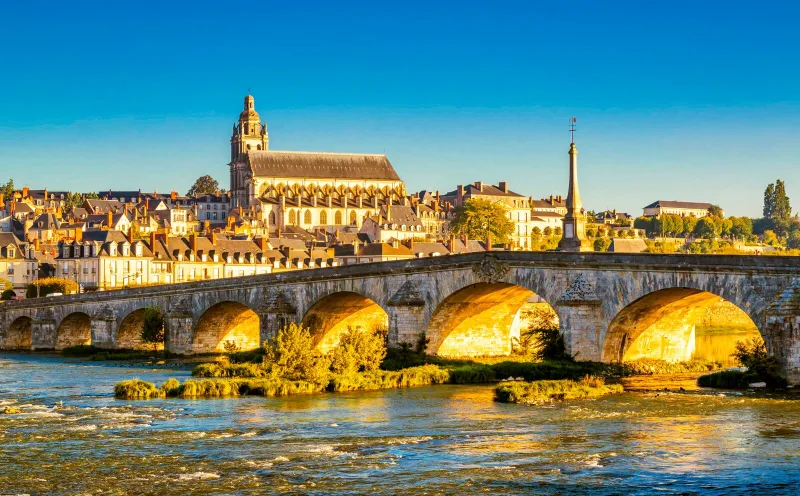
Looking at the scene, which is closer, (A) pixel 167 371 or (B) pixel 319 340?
(A) pixel 167 371

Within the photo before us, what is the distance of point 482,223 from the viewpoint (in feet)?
480

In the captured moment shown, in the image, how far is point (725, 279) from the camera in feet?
136

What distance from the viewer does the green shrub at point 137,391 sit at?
146ft

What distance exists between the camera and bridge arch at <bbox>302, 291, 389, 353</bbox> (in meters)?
62.4

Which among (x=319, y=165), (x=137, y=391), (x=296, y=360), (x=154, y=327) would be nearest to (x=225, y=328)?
(x=154, y=327)

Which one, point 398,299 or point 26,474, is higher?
point 398,299

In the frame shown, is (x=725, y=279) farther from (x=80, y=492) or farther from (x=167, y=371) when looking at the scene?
(x=167, y=371)

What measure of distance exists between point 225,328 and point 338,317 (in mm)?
10381

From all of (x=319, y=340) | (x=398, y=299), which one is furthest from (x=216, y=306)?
(x=398, y=299)

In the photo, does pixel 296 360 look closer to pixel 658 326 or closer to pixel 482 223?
pixel 658 326

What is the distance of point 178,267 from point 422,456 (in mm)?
81103

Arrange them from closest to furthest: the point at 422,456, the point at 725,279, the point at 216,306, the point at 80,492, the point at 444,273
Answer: the point at 80,492
the point at 422,456
the point at 725,279
the point at 444,273
the point at 216,306

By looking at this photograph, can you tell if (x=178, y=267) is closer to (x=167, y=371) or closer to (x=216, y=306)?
(x=216, y=306)

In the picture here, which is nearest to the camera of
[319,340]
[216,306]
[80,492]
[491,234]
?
[80,492]
